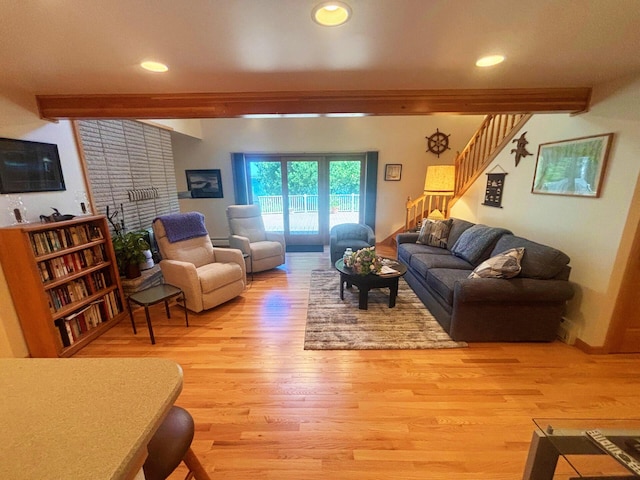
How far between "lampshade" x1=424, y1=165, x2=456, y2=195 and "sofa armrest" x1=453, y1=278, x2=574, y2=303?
232cm

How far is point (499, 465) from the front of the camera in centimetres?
133

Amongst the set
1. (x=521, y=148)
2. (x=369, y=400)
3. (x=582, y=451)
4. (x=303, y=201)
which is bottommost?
(x=369, y=400)

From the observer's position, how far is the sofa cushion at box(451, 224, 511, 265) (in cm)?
295

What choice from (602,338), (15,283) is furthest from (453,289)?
(15,283)

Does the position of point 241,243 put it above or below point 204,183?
below

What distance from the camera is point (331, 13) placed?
1.12 meters

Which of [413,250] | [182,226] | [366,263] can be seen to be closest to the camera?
[366,263]

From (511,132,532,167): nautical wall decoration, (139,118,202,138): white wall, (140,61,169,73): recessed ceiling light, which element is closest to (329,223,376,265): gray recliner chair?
(511,132,532,167): nautical wall decoration

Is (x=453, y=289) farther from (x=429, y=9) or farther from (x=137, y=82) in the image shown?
(x=137, y=82)

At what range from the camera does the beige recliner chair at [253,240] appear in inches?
154

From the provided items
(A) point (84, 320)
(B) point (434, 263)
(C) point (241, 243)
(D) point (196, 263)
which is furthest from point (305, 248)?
(A) point (84, 320)

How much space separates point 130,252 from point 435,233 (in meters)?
3.88

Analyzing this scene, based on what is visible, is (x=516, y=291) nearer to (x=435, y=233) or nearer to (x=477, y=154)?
(x=435, y=233)

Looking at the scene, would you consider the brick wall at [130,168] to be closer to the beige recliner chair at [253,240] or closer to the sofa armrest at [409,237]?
the beige recliner chair at [253,240]
